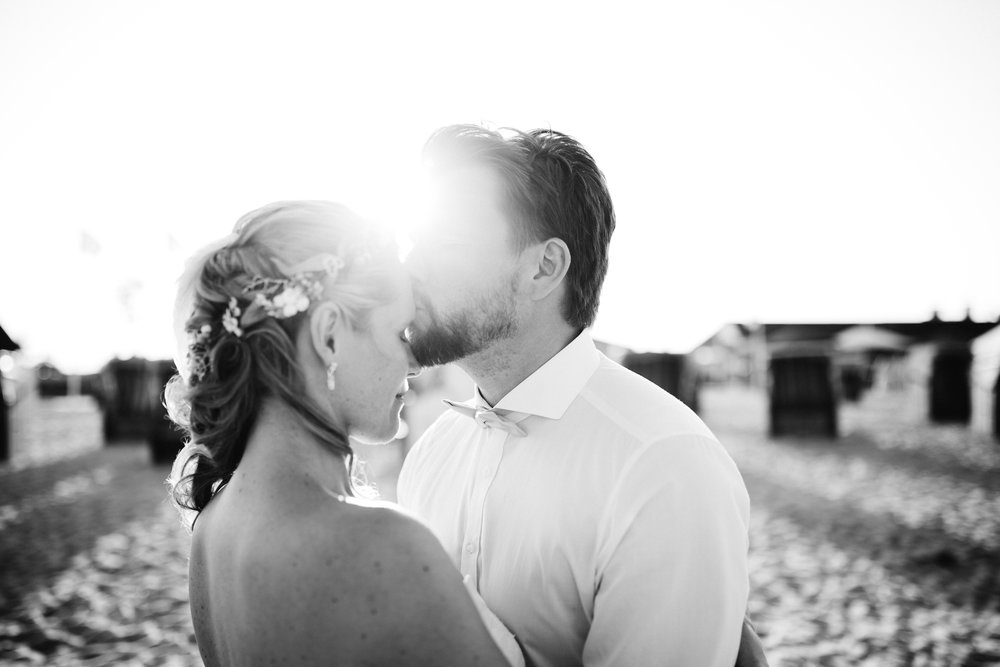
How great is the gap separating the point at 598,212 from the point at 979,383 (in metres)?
19.0

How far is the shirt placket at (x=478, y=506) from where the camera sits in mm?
2318

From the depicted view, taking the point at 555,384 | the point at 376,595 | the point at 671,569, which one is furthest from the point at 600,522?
the point at 376,595

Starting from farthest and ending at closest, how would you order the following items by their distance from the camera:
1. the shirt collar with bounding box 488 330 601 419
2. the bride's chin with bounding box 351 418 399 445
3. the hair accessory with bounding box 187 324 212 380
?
the shirt collar with bounding box 488 330 601 419
the bride's chin with bounding box 351 418 399 445
the hair accessory with bounding box 187 324 212 380

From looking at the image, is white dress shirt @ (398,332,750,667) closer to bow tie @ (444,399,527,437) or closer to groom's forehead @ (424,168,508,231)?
bow tie @ (444,399,527,437)

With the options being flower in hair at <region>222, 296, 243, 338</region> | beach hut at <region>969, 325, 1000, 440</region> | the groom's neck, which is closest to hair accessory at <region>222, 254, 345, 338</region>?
flower in hair at <region>222, 296, 243, 338</region>

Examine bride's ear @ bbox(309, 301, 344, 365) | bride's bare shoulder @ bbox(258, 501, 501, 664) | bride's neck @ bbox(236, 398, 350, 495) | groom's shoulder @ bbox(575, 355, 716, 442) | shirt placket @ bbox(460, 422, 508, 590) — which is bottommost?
shirt placket @ bbox(460, 422, 508, 590)

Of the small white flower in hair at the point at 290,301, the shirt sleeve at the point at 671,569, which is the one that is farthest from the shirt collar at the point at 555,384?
the small white flower in hair at the point at 290,301

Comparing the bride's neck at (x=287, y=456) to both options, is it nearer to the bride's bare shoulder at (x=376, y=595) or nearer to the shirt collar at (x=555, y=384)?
the bride's bare shoulder at (x=376, y=595)

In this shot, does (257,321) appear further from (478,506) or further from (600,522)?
(600,522)

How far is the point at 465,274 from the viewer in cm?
271

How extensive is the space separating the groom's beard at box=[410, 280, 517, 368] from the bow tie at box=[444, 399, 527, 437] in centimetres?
22

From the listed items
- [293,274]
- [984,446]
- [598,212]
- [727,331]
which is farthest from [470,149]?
[727,331]

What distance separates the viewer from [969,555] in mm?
6516

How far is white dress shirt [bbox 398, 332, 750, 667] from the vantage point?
1914 mm
